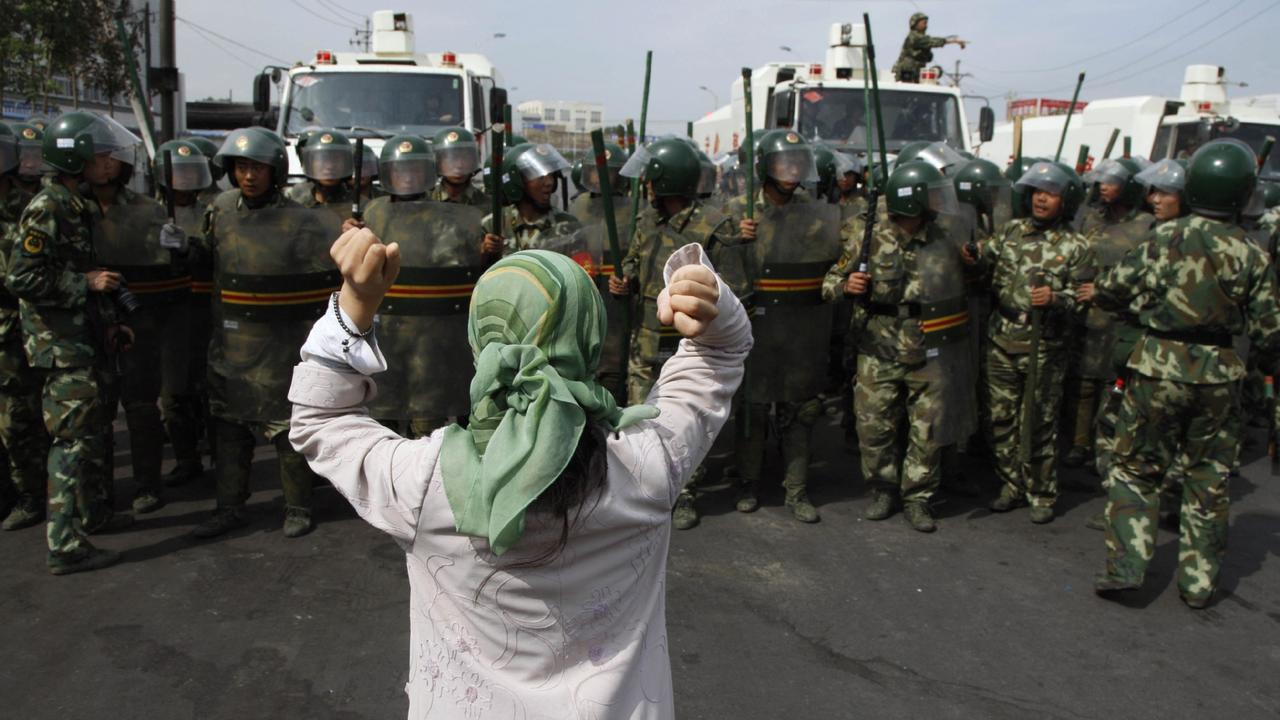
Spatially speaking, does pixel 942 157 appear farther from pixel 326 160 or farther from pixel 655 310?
pixel 326 160

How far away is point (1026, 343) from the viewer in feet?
19.9

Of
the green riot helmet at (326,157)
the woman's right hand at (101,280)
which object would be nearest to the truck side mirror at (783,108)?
the green riot helmet at (326,157)

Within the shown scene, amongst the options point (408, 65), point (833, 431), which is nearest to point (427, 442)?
point (833, 431)

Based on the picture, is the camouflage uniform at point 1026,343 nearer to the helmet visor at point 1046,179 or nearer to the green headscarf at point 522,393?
the helmet visor at point 1046,179

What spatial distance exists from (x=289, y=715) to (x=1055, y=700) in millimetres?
3041

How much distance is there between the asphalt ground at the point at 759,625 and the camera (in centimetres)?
388

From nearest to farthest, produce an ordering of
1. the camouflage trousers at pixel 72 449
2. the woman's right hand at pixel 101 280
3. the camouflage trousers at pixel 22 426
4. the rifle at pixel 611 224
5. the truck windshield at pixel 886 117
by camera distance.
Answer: the rifle at pixel 611 224 → the camouflage trousers at pixel 72 449 → the woman's right hand at pixel 101 280 → the camouflage trousers at pixel 22 426 → the truck windshield at pixel 886 117

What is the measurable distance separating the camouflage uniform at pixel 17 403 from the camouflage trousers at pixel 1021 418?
5730mm

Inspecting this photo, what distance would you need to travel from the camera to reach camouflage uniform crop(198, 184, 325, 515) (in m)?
5.34

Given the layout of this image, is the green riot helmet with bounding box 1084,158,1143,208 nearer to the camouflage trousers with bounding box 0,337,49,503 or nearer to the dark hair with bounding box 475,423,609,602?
the dark hair with bounding box 475,423,609,602

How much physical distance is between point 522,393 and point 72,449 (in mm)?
4446

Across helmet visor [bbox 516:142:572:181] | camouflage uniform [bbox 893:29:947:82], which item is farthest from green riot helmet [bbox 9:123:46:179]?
camouflage uniform [bbox 893:29:947:82]

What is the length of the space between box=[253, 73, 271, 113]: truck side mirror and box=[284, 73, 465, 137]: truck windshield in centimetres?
46

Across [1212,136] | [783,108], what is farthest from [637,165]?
[1212,136]
